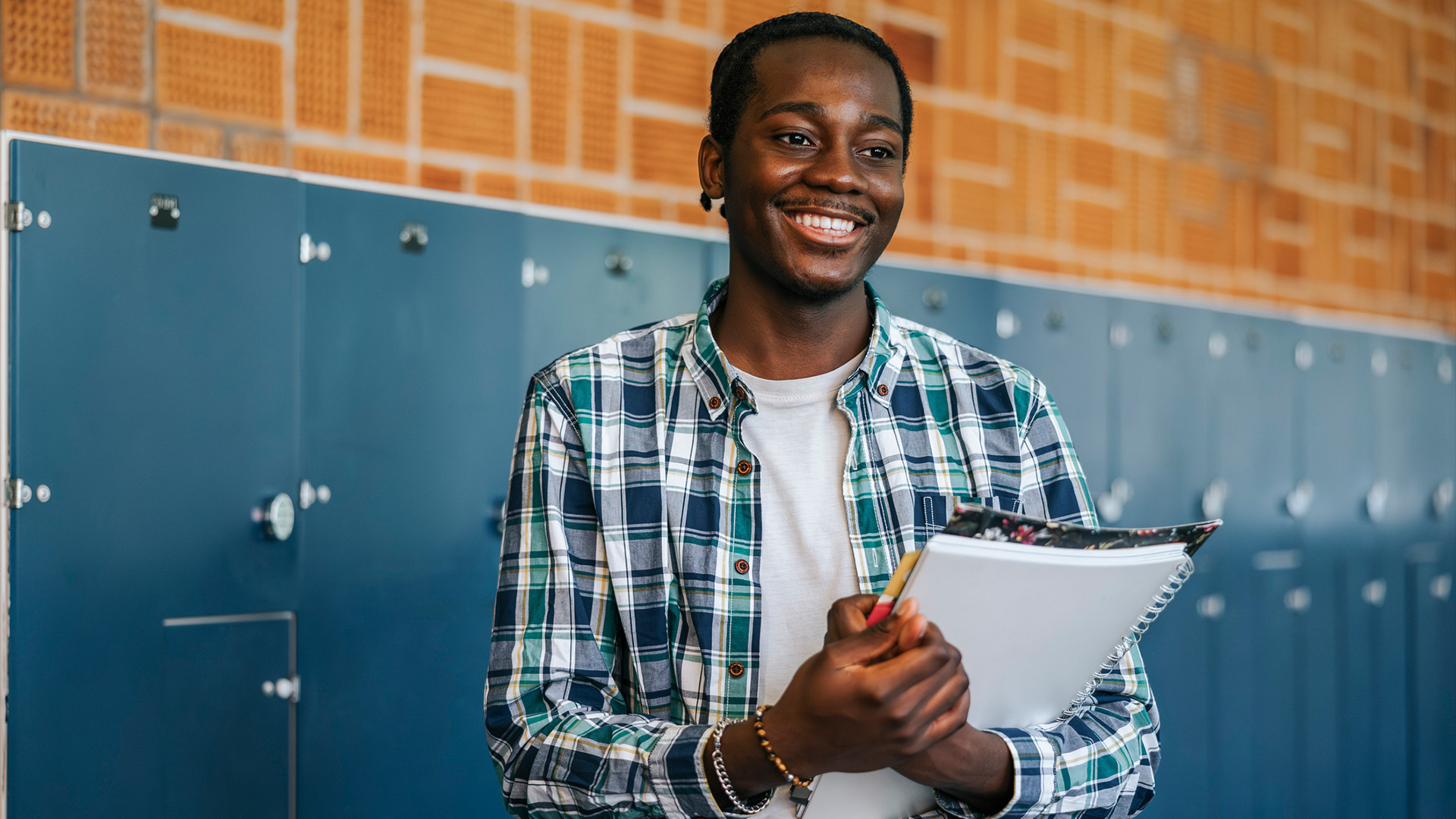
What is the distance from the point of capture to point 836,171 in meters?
1.09

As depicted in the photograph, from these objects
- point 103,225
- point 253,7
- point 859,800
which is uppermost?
point 253,7

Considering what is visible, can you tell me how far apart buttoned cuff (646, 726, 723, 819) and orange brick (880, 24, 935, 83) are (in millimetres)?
2246

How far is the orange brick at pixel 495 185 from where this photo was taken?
2293 mm

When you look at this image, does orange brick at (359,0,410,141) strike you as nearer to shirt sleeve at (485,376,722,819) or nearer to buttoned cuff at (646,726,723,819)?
shirt sleeve at (485,376,722,819)

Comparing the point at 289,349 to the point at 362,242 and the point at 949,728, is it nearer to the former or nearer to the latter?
the point at 362,242

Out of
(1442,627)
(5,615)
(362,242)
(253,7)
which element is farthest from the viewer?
(1442,627)

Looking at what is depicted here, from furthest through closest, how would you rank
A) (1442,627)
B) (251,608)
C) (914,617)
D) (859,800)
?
(1442,627)
(251,608)
(859,800)
(914,617)

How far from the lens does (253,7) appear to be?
6.68ft

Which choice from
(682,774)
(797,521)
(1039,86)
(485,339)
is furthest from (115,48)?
(1039,86)

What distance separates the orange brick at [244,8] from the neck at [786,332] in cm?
133

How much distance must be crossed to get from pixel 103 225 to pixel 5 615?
0.54 metres

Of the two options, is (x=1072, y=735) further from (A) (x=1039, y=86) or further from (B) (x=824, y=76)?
(A) (x=1039, y=86)

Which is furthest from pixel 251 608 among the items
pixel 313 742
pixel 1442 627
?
pixel 1442 627

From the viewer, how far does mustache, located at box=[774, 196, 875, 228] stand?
1.10 metres
